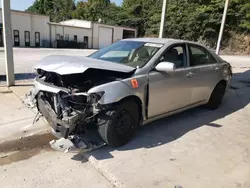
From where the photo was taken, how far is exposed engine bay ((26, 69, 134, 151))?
3086 mm

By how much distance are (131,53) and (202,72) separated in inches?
64.4

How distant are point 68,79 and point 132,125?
119 cm

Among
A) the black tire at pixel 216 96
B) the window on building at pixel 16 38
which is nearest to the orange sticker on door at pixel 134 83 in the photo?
the black tire at pixel 216 96

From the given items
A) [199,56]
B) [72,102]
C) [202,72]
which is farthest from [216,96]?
[72,102]


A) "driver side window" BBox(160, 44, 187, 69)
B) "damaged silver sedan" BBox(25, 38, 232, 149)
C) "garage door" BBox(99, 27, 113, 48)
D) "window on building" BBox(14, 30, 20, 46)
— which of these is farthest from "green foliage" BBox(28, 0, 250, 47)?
"damaged silver sedan" BBox(25, 38, 232, 149)

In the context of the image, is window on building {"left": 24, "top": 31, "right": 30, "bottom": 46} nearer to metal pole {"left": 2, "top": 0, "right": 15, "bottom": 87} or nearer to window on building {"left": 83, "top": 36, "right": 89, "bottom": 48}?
window on building {"left": 83, "top": 36, "right": 89, "bottom": 48}

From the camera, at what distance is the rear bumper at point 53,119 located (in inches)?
120

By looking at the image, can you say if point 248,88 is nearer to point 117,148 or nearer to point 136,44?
point 136,44

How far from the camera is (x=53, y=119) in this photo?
10.5 ft

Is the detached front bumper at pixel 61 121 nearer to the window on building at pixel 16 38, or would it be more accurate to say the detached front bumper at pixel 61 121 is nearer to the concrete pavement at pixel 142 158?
the concrete pavement at pixel 142 158

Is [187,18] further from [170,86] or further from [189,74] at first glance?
[170,86]

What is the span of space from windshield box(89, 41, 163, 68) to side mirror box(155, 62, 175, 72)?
9.1 inches

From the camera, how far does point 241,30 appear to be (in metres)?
34.3

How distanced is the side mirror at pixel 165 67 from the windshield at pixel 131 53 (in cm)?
23
